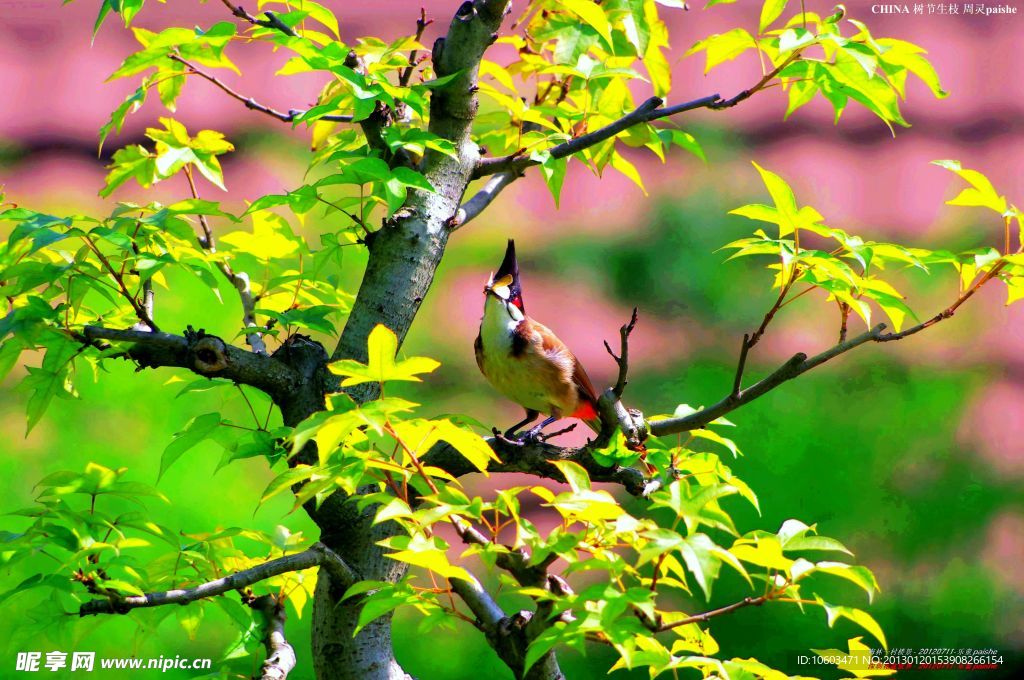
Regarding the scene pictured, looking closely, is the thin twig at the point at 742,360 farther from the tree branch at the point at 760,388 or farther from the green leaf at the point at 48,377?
the green leaf at the point at 48,377

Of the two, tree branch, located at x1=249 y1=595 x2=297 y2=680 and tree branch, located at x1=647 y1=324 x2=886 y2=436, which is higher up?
tree branch, located at x1=647 y1=324 x2=886 y2=436

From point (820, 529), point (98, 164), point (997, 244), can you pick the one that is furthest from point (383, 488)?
point (997, 244)

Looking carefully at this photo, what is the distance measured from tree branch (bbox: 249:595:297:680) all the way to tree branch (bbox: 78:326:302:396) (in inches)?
12.2

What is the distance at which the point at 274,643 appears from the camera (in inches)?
47.3

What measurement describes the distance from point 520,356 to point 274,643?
43cm

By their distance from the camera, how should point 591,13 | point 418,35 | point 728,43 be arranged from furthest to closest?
point 418,35
point 728,43
point 591,13

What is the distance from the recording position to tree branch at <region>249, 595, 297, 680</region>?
3.77 feet

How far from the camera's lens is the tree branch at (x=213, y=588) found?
3.01 ft

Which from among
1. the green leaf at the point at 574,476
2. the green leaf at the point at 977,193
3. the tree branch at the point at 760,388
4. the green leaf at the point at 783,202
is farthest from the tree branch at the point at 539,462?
the green leaf at the point at 977,193

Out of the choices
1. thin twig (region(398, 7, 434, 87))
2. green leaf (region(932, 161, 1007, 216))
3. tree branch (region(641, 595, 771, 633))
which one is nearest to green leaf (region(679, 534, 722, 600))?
tree branch (region(641, 595, 771, 633))

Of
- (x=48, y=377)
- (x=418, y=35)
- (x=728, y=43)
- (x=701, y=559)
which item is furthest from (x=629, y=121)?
(x=48, y=377)

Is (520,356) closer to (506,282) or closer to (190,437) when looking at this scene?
(506,282)

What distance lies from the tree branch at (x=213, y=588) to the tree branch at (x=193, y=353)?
0.19 m

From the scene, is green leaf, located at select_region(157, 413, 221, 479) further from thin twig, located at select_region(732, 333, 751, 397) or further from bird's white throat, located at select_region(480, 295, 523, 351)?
thin twig, located at select_region(732, 333, 751, 397)
